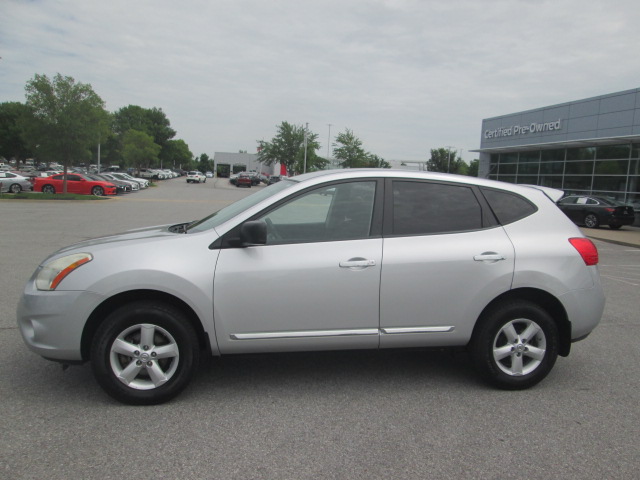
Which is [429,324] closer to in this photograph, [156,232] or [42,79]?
[156,232]

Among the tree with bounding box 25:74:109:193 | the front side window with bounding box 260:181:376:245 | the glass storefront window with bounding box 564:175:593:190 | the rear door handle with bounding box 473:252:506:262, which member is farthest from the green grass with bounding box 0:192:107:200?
the rear door handle with bounding box 473:252:506:262

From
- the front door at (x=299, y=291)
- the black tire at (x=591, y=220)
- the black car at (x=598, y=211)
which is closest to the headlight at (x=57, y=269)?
the front door at (x=299, y=291)

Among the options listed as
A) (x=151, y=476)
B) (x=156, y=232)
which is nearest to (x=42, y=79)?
(x=156, y=232)

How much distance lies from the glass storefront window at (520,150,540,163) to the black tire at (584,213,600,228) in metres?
11.1

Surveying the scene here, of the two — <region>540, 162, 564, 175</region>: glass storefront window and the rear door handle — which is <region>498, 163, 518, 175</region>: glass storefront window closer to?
<region>540, 162, 564, 175</region>: glass storefront window

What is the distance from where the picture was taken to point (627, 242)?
54.1 ft

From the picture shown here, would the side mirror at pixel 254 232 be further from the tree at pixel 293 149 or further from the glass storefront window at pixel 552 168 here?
the tree at pixel 293 149

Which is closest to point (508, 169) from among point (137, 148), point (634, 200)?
point (634, 200)

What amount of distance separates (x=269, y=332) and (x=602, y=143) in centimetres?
2797

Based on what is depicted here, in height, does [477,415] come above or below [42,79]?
below

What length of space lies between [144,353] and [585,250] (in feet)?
11.2

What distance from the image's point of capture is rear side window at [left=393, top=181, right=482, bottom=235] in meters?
3.91

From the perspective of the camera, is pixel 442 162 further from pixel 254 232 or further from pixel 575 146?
pixel 254 232

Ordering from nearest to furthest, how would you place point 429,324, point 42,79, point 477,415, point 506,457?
point 506,457 → point 477,415 → point 429,324 → point 42,79
